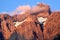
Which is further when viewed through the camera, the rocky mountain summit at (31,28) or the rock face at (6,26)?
the rock face at (6,26)

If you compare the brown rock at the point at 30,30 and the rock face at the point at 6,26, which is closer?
the brown rock at the point at 30,30

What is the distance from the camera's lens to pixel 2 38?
293 ft

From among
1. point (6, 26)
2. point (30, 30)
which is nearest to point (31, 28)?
point (30, 30)

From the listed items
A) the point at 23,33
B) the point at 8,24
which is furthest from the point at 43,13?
the point at 23,33

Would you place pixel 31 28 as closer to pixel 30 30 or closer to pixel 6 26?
pixel 30 30

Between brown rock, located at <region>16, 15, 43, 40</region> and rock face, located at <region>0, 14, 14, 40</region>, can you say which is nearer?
brown rock, located at <region>16, 15, 43, 40</region>

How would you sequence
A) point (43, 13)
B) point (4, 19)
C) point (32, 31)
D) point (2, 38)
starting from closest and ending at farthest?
point (32, 31)
point (2, 38)
point (4, 19)
point (43, 13)

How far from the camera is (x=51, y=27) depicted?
7794 centimetres

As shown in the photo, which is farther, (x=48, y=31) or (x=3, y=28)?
(x=3, y=28)

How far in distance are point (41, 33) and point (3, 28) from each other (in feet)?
62.7

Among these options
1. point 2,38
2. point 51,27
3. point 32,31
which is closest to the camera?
point 51,27

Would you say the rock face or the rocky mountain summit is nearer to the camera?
the rocky mountain summit

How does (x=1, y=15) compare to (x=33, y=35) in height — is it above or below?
above

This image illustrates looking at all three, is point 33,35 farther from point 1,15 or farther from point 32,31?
point 1,15
